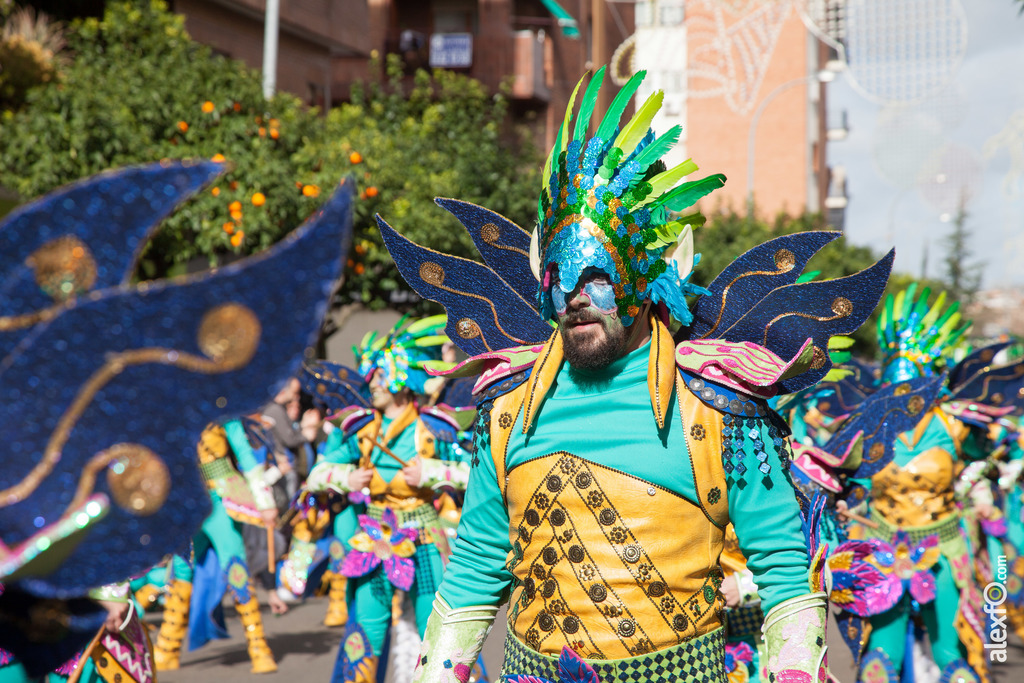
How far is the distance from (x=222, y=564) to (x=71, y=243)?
287 inches

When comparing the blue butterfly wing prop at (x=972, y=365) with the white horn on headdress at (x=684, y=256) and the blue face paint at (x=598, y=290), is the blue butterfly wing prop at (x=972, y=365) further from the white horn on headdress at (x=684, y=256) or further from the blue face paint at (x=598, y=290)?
the blue face paint at (x=598, y=290)

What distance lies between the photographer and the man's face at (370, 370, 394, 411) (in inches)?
267

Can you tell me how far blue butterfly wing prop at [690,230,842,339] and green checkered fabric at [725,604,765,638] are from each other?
5.56 ft

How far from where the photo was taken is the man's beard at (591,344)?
2951 mm

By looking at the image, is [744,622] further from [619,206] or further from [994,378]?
[994,378]

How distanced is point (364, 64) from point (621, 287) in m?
28.6

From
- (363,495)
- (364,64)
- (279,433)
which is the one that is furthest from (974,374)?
(364,64)

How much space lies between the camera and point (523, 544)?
3021 millimetres

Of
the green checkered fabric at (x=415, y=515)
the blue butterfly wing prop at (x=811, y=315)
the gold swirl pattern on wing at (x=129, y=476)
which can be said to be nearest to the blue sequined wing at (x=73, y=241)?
the gold swirl pattern on wing at (x=129, y=476)

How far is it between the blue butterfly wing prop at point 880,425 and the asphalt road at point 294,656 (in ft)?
10.5

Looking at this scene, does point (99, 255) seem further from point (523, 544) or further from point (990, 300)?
point (990, 300)

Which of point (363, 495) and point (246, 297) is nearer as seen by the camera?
point (246, 297)

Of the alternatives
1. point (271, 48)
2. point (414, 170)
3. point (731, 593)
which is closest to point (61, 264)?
point (731, 593)

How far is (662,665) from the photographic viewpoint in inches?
111
